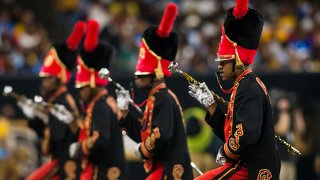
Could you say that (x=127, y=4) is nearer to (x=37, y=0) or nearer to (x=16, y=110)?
(x=37, y=0)

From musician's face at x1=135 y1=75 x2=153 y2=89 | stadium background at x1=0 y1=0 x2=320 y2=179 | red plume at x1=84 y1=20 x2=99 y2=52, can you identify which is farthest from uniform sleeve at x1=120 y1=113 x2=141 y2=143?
stadium background at x1=0 y1=0 x2=320 y2=179

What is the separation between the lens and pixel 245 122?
352 inches

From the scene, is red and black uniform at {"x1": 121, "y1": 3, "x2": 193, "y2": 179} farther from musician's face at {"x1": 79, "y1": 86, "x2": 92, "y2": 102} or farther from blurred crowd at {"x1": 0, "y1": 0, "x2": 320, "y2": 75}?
blurred crowd at {"x1": 0, "y1": 0, "x2": 320, "y2": 75}

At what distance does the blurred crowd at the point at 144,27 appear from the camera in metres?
19.1

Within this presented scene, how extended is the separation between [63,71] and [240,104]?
4676 millimetres

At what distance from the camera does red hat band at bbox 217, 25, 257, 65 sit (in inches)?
368

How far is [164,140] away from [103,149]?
58.8 inches

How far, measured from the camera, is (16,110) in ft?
54.1

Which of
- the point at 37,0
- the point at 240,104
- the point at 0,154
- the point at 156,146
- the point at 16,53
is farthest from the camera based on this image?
the point at 37,0

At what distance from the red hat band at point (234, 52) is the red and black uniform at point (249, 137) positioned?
178mm

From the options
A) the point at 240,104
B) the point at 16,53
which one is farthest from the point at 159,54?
the point at 16,53

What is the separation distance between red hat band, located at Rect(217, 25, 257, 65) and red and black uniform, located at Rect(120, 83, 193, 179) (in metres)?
1.32

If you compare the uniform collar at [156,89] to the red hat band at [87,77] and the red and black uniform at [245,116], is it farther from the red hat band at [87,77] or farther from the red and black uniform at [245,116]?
the red and black uniform at [245,116]

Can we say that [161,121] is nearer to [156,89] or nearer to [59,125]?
[156,89]
